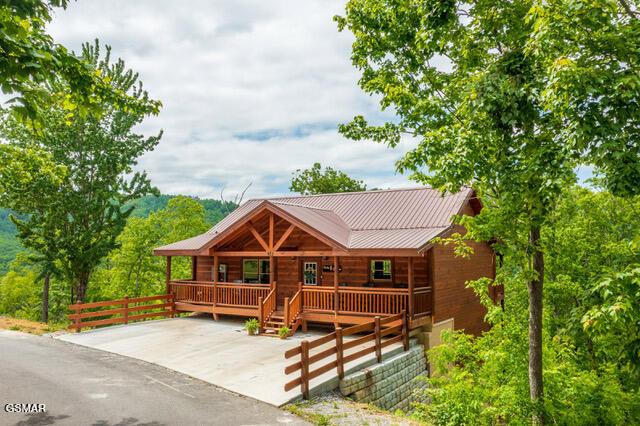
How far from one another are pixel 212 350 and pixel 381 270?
743cm

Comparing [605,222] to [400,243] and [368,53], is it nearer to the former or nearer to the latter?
[400,243]

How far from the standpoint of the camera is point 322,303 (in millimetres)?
15828

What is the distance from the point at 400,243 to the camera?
571 inches

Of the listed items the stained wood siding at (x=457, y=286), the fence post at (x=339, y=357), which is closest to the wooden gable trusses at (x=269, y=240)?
the stained wood siding at (x=457, y=286)

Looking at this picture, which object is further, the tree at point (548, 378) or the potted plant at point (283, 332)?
the potted plant at point (283, 332)

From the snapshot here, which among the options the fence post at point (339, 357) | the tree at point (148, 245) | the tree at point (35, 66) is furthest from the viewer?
the tree at point (148, 245)

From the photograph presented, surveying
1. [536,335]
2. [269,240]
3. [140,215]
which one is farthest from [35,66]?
[140,215]

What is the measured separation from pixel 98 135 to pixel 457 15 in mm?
19494

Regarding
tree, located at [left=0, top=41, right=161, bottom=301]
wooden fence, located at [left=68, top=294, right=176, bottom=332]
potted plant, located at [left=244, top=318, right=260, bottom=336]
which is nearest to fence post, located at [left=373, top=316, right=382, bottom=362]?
potted plant, located at [left=244, top=318, right=260, bottom=336]

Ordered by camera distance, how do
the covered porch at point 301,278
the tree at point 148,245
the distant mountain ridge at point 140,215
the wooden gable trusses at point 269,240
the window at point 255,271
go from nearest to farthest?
the covered porch at point 301,278 < the wooden gable trusses at point 269,240 < the window at point 255,271 < the tree at point 148,245 < the distant mountain ridge at point 140,215

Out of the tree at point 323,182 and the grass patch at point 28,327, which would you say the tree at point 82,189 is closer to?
the grass patch at point 28,327

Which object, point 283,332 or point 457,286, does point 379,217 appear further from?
point 283,332

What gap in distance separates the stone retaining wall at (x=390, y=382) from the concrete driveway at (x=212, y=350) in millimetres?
726

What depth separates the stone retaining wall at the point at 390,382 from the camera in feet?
33.6
